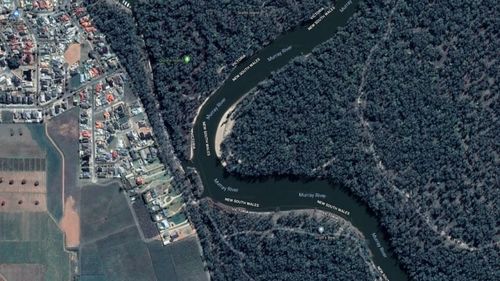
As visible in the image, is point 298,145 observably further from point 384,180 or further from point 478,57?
point 478,57

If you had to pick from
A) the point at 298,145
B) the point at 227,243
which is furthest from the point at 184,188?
the point at 298,145

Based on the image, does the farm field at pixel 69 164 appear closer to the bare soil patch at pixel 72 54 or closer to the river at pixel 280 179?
the bare soil patch at pixel 72 54

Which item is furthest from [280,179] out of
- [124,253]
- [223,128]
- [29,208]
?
[29,208]

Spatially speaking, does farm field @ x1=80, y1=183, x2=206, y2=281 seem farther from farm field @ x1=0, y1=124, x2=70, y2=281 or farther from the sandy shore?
the sandy shore

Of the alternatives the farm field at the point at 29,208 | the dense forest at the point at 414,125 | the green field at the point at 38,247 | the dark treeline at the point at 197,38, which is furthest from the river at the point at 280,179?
the green field at the point at 38,247

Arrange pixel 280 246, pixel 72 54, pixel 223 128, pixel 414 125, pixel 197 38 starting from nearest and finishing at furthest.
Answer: pixel 414 125 < pixel 280 246 < pixel 197 38 < pixel 223 128 < pixel 72 54

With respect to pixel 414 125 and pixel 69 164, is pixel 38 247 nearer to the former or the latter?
pixel 69 164
